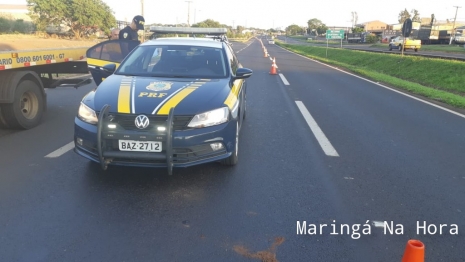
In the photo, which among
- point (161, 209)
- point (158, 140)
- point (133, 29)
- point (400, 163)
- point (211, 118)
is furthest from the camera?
point (133, 29)

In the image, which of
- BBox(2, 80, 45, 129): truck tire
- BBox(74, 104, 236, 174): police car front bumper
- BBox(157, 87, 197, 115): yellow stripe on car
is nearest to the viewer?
BBox(74, 104, 236, 174): police car front bumper

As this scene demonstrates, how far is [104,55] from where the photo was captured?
26.4 feet

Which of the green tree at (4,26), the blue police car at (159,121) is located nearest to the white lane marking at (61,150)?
the blue police car at (159,121)

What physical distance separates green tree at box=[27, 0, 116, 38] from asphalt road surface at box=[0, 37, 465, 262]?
133 feet

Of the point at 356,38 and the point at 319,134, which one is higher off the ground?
the point at 356,38

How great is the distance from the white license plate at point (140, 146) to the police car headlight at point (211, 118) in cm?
42

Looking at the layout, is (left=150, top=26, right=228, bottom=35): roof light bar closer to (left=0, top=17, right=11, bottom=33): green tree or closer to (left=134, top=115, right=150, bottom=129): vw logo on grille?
(left=134, top=115, right=150, bottom=129): vw logo on grille

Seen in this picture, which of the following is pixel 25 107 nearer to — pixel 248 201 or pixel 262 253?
pixel 248 201

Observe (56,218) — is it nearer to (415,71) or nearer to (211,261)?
(211,261)

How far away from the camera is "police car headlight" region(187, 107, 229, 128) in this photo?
171 inches

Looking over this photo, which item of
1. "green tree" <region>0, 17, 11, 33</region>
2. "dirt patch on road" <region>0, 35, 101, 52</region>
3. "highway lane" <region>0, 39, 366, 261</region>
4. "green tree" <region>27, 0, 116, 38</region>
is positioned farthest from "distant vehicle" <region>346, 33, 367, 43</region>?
"highway lane" <region>0, 39, 366, 261</region>

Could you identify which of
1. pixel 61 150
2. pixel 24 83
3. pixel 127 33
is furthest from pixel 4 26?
pixel 61 150

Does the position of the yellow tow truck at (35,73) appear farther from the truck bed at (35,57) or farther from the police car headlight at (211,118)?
the police car headlight at (211,118)

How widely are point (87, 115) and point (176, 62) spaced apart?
1.89m
